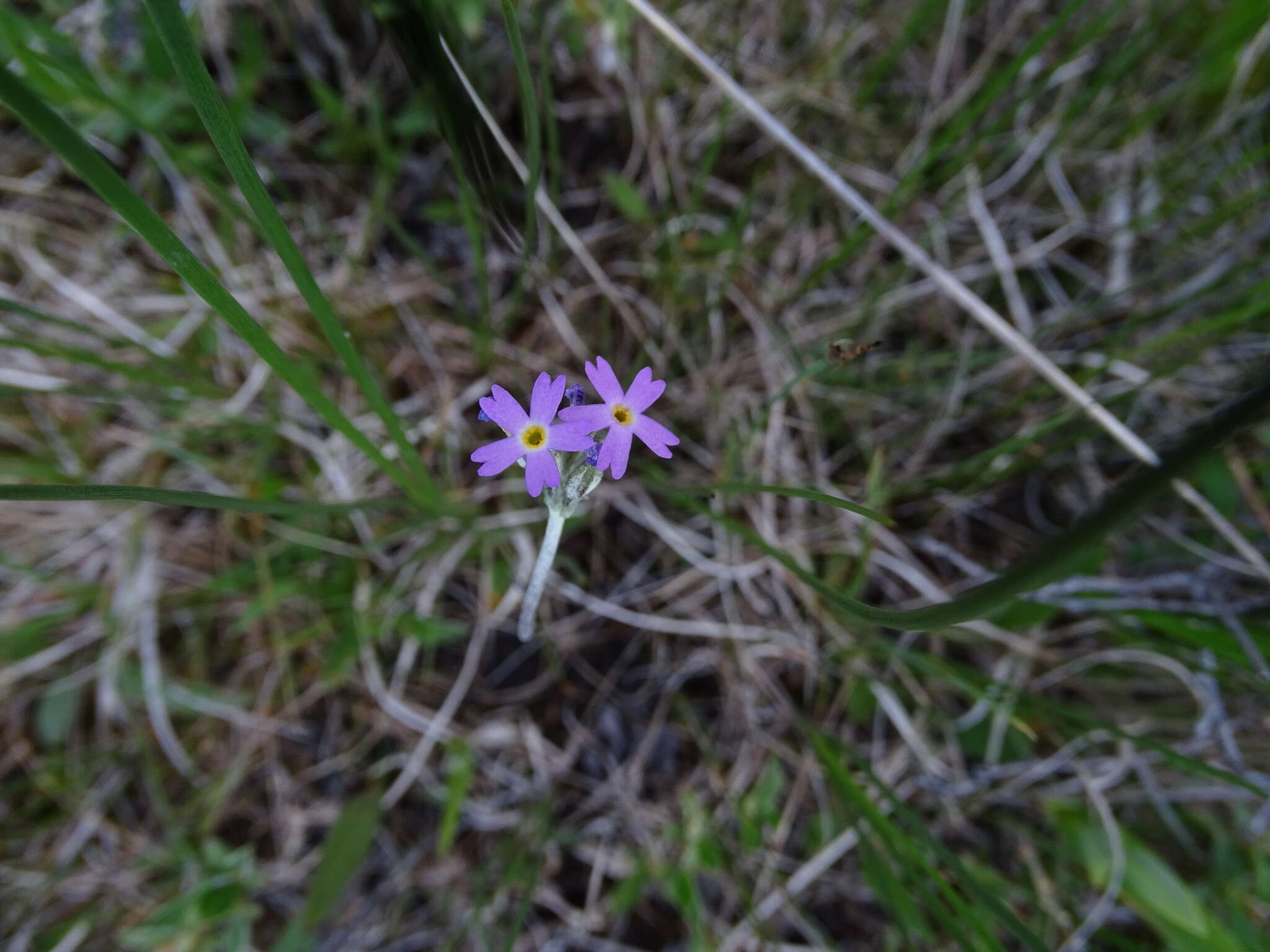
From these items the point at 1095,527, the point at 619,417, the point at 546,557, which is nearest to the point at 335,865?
the point at 546,557

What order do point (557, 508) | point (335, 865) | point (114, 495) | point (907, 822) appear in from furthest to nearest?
point (335, 865), point (907, 822), point (557, 508), point (114, 495)

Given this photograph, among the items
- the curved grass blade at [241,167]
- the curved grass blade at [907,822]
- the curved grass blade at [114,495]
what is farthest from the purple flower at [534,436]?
the curved grass blade at [907,822]

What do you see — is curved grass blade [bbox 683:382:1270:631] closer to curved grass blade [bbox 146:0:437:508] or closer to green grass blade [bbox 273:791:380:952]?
curved grass blade [bbox 146:0:437:508]

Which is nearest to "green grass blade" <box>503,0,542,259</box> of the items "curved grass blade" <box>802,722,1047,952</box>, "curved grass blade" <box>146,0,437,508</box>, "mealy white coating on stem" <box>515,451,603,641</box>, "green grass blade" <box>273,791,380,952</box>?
"curved grass blade" <box>146,0,437,508</box>

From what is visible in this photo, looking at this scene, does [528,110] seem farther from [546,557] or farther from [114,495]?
[114,495]

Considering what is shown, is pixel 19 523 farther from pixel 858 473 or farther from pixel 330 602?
pixel 858 473

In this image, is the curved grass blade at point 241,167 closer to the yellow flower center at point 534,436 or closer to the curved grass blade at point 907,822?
the yellow flower center at point 534,436

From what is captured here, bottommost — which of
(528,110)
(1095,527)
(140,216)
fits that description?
(1095,527)
